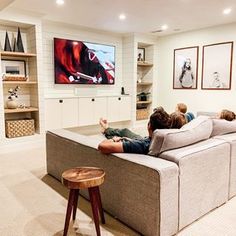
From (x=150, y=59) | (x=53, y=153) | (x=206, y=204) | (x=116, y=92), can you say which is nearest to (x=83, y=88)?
(x=116, y=92)

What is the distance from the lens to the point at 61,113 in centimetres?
506

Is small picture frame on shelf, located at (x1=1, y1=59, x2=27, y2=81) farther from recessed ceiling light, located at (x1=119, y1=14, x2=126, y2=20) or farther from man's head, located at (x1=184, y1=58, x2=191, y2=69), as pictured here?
man's head, located at (x1=184, y1=58, x2=191, y2=69)

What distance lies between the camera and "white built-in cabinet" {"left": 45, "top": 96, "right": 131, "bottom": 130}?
16.3ft

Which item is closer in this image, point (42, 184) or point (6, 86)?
point (42, 184)

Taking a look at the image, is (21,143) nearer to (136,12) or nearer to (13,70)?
(13,70)

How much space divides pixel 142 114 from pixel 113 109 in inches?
44.0

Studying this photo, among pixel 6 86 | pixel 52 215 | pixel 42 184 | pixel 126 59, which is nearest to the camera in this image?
pixel 52 215

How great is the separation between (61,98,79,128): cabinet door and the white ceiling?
1.66m

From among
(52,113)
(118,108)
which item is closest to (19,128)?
(52,113)

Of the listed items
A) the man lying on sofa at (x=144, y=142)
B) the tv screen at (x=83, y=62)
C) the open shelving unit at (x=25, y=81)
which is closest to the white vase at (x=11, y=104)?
the open shelving unit at (x=25, y=81)

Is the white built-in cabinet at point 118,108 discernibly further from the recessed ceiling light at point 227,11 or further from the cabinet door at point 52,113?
the recessed ceiling light at point 227,11

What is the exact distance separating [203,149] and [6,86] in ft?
13.0

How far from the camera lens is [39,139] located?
4.75m

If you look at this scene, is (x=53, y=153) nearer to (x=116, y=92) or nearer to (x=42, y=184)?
(x=42, y=184)
